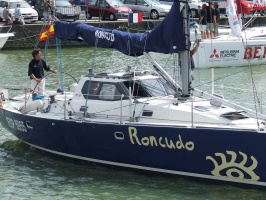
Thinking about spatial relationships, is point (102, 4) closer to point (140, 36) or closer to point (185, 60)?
point (140, 36)

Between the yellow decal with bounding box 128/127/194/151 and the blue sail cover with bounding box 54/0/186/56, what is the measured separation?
181 cm

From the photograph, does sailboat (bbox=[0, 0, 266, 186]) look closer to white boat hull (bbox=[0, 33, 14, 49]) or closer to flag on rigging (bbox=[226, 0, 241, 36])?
flag on rigging (bbox=[226, 0, 241, 36])

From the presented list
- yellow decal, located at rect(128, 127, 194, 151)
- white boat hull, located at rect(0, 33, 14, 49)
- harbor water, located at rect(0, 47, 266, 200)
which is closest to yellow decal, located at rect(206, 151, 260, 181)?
harbor water, located at rect(0, 47, 266, 200)

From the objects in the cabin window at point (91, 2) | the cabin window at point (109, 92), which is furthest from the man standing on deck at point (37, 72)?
the cabin window at point (91, 2)

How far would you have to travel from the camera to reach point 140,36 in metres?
15.3

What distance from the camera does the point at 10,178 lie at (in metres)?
15.5

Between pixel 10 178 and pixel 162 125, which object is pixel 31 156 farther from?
pixel 162 125

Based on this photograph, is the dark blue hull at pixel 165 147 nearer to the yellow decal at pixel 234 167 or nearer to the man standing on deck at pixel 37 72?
the yellow decal at pixel 234 167

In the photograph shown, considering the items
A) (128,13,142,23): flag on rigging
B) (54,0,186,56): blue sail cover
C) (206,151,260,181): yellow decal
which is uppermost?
(128,13,142,23): flag on rigging

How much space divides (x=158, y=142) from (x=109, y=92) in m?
1.82

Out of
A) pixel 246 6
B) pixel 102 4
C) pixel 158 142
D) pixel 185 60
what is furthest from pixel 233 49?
pixel 158 142

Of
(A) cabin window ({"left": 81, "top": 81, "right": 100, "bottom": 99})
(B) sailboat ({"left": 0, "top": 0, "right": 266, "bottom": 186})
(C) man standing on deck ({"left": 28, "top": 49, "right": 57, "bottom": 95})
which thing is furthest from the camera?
(C) man standing on deck ({"left": 28, "top": 49, "right": 57, "bottom": 95})

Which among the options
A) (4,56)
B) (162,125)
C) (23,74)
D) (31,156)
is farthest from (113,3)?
(162,125)

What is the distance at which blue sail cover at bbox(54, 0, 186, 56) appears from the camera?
14828 mm
